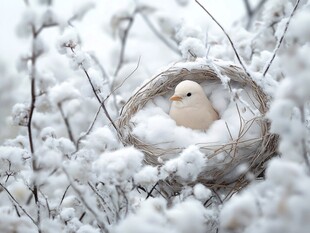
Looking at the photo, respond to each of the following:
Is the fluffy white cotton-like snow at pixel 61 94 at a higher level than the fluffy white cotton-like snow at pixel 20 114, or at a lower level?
higher

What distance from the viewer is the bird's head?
156cm

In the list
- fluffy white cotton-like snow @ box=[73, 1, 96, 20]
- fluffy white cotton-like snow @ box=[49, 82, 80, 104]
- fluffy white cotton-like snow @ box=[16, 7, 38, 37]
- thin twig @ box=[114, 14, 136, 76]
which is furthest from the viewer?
thin twig @ box=[114, 14, 136, 76]

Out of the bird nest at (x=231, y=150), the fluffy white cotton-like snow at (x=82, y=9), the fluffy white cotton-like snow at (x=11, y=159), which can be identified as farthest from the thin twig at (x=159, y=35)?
the fluffy white cotton-like snow at (x=11, y=159)

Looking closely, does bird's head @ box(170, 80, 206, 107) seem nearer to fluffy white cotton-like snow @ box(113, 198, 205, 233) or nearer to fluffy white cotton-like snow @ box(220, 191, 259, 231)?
fluffy white cotton-like snow @ box(113, 198, 205, 233)

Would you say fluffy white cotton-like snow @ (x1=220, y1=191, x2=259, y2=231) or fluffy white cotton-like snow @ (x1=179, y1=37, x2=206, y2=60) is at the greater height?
fluffy white cotton-like snow @ (x1=179, y1=37, x2=206, y2=60)

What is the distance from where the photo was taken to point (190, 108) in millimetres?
1567

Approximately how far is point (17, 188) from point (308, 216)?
3.26 feet

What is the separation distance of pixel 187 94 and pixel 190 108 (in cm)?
4

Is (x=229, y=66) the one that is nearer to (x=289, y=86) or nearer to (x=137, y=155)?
(x=137, y=155)

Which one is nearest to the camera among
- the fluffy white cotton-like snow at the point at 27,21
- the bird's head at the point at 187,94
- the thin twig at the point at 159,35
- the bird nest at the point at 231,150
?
the fluffy white cotton-like snow at the point at 27,21

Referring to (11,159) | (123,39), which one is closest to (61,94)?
(11,159)

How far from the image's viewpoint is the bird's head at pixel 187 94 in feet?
5.11

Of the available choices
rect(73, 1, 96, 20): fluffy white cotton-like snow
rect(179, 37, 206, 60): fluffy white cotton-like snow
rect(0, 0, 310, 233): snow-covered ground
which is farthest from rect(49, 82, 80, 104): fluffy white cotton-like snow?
rect(73, 1, 96, 20): fluffy white cotton-like snow

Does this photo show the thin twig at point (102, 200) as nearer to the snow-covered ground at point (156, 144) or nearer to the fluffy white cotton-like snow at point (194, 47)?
the snow-covered ground at point (156, 144)
